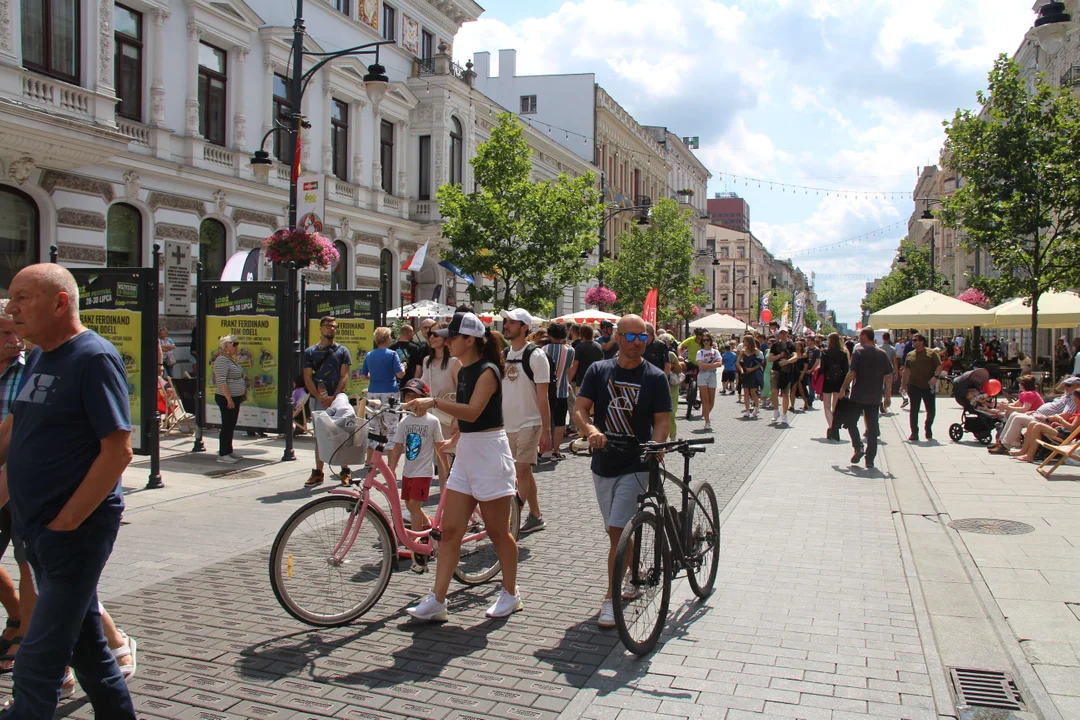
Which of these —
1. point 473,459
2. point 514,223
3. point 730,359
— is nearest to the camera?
point 473,459

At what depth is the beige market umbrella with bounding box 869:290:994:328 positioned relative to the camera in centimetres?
2216

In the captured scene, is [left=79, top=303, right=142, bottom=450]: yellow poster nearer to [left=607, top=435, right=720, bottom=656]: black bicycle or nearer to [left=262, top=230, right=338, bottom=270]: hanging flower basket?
[left=262, top=230, right=338, bottom=270]: hanging flower basket

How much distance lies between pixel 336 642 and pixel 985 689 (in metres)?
3.37

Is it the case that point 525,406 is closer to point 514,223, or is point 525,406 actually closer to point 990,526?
point 990,526

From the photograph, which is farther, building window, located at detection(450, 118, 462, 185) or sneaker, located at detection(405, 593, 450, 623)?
building window, located at detection(450, 118, 462, 185)

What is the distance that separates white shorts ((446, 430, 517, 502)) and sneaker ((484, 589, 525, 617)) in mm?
674

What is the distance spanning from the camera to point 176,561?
662cm

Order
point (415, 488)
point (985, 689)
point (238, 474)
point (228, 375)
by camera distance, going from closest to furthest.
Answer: point (985, 689) < point (415, 488) < point (238, 474) < point (228, 375)

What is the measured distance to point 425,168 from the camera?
99.0 feet

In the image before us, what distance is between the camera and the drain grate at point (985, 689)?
4.21m

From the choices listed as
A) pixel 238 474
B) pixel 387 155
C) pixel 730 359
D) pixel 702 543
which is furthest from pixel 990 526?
pixel 387 155

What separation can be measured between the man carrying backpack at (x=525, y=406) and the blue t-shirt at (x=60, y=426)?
4224mm

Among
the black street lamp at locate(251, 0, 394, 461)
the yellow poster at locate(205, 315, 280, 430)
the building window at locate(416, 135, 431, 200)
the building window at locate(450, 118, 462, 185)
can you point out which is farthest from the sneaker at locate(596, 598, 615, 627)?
the building window at locate(450, 118, 462, 185)

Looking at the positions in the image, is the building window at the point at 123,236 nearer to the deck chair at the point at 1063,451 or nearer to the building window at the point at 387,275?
the building window at the point at 387,275
